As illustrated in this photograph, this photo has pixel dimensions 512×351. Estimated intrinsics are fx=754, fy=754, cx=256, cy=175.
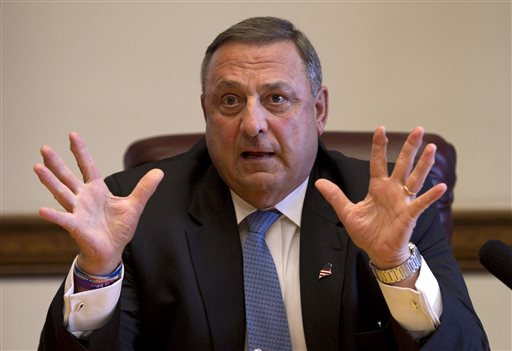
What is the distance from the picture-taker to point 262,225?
2094 mm

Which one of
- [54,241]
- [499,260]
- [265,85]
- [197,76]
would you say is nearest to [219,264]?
[265,85]

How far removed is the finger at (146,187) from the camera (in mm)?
1726

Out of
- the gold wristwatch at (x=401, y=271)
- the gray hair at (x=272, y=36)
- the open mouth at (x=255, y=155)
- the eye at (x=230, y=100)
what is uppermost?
the gray hair at (x=272, y=36)

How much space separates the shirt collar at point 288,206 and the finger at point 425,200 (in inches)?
20.8

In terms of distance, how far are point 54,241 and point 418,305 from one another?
7.09ft

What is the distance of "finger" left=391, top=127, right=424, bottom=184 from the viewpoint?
1.64 metres

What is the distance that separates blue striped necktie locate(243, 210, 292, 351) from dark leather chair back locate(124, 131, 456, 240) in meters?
0.55

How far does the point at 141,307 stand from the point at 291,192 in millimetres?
→ 532

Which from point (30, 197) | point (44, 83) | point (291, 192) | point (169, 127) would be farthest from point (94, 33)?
point (291, 192)

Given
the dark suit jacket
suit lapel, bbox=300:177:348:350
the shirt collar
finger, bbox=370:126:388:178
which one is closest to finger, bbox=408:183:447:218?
finger, bbox=370:126:388:178

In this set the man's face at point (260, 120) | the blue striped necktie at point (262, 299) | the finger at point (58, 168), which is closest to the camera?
the finger at point (58, 168)

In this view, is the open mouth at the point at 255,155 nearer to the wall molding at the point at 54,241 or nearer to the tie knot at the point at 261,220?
the tie knot at the point at 261,220

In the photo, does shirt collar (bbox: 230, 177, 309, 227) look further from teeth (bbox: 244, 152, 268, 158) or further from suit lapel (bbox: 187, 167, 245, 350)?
teeth (bbox: 244, 152, 268, 158)

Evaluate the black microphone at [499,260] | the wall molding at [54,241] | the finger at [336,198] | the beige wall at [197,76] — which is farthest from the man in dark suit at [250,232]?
the wall molding at [54,241]
